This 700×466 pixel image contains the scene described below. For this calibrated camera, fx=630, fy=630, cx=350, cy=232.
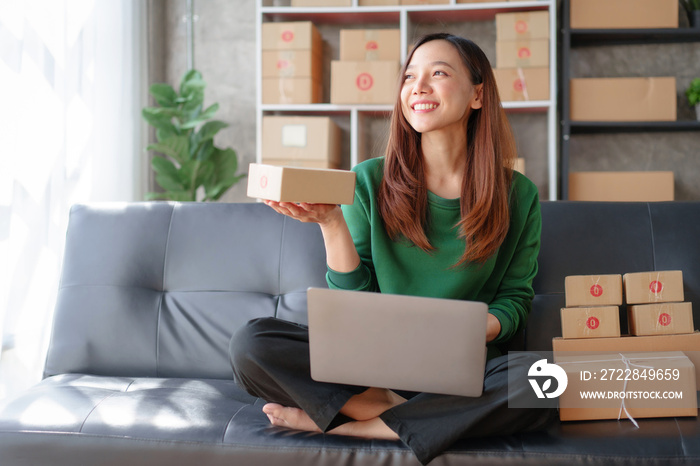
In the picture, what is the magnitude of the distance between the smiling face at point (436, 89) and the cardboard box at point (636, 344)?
1.87 feet

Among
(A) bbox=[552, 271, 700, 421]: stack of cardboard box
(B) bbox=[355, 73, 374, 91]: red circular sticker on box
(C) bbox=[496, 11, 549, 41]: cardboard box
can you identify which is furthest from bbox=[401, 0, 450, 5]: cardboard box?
(A) bbox=[552, 271, 700, 421]: stack of cardboard box

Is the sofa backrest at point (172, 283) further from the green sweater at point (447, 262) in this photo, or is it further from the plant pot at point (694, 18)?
the plant pot at point (694, 18)

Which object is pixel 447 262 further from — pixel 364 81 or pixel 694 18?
pixel 694 18

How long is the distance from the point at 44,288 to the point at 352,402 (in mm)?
1529

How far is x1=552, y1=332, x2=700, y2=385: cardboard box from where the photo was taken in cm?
134

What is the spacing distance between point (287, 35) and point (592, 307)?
2.18 metres

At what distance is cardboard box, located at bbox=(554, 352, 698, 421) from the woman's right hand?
0.54 m

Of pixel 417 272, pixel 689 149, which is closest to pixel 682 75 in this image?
pixel 689 149

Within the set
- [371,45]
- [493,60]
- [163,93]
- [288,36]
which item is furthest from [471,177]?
[493,60]

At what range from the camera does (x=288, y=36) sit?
3043mm

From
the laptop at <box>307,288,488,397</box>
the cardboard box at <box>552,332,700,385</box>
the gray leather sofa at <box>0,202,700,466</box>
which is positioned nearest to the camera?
the laptop at <box>307,288,488,397</box>

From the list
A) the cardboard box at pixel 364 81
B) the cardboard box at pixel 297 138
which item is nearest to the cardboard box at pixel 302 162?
the cardboard box at pixel 297 138

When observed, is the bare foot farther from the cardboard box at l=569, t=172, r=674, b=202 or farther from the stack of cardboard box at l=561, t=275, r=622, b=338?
the cardboard box at l=569, t=172, r=674, b=202

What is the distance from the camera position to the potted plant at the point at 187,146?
2.97m
